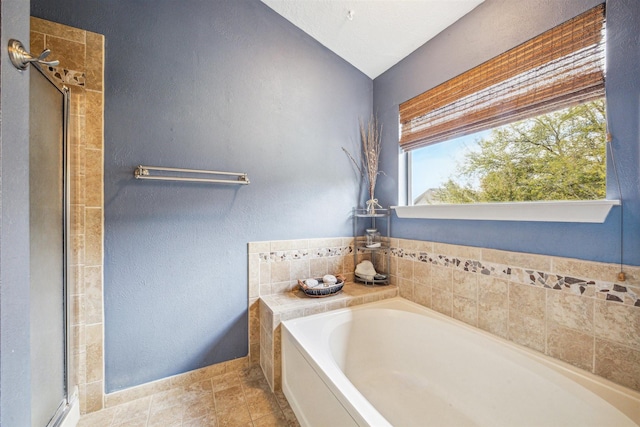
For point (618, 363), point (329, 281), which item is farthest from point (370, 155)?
point (618, 363)

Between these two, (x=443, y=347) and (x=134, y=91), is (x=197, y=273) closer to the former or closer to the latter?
(x=134, y=91)

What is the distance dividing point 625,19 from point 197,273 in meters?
2.43

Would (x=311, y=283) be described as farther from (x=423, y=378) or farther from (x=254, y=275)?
(x=423, y=378)

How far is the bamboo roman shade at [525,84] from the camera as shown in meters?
1.05

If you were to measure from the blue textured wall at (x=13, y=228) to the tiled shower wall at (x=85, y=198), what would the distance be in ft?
2.20

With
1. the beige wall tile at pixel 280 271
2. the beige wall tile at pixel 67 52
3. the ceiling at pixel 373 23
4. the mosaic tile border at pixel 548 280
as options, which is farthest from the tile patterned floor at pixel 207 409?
the ceiling at pixel 373 23

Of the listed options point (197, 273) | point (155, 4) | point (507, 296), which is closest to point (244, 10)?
point (155, 4)

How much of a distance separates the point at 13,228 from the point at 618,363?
2.16 m

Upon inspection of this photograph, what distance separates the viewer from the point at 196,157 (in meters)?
1.61

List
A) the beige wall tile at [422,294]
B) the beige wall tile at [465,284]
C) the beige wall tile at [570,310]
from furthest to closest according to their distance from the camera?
the beige wall tile at [422,294], the beige wall tile at [465,284], the beige wall tile at [570,310]

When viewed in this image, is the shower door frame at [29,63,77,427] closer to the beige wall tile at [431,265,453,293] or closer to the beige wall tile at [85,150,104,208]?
the beige wall tile at [85,150,104,208]

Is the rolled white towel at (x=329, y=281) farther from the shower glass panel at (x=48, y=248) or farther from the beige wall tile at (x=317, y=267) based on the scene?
the shower glass panel at (x=48, y=248)

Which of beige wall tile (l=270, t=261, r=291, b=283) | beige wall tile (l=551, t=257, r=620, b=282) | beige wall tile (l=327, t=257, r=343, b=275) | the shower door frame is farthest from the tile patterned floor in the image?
beige wall tile (l=551, t=257, r=620, b=282)

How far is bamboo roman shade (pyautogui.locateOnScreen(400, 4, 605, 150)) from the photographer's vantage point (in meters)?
1.05
